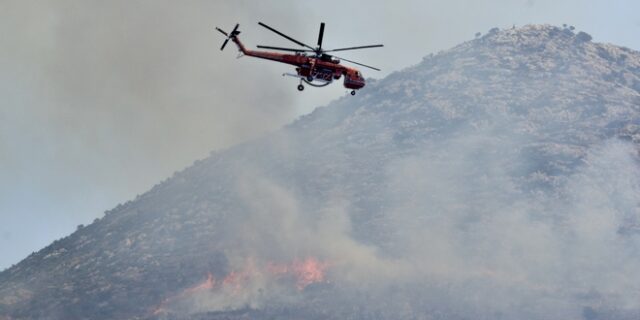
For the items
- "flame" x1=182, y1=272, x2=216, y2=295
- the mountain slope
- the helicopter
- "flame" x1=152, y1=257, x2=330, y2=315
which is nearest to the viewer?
the helicopter

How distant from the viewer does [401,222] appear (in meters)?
143

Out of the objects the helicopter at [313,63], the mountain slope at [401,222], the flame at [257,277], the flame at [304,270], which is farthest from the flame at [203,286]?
the helicopter at [313,63]

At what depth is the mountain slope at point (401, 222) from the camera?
12019cm

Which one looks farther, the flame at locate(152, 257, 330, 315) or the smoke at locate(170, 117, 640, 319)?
the flame at locate(152, 257, 330, 315)

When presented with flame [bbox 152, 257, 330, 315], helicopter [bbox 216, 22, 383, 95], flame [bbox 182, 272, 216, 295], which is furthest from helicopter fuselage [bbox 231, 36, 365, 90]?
flame [bbox 182, 272, 216, 295]

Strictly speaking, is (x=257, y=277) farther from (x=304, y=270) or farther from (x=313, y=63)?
(x=313, y=63)

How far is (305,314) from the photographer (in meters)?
114

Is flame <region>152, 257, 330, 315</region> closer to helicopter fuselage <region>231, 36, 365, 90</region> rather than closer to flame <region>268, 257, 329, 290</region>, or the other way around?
flame <region>268, 257, 329, 290</region>

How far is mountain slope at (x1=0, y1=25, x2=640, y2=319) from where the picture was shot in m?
120

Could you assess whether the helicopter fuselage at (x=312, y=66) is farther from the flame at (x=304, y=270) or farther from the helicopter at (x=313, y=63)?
the flame at (x=304, y=270)

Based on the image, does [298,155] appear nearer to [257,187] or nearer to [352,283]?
[257,187]

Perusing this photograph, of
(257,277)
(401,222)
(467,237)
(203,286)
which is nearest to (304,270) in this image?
(257,277)

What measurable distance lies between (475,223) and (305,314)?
127 feet

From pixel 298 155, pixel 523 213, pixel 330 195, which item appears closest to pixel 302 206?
pixel 330 195
